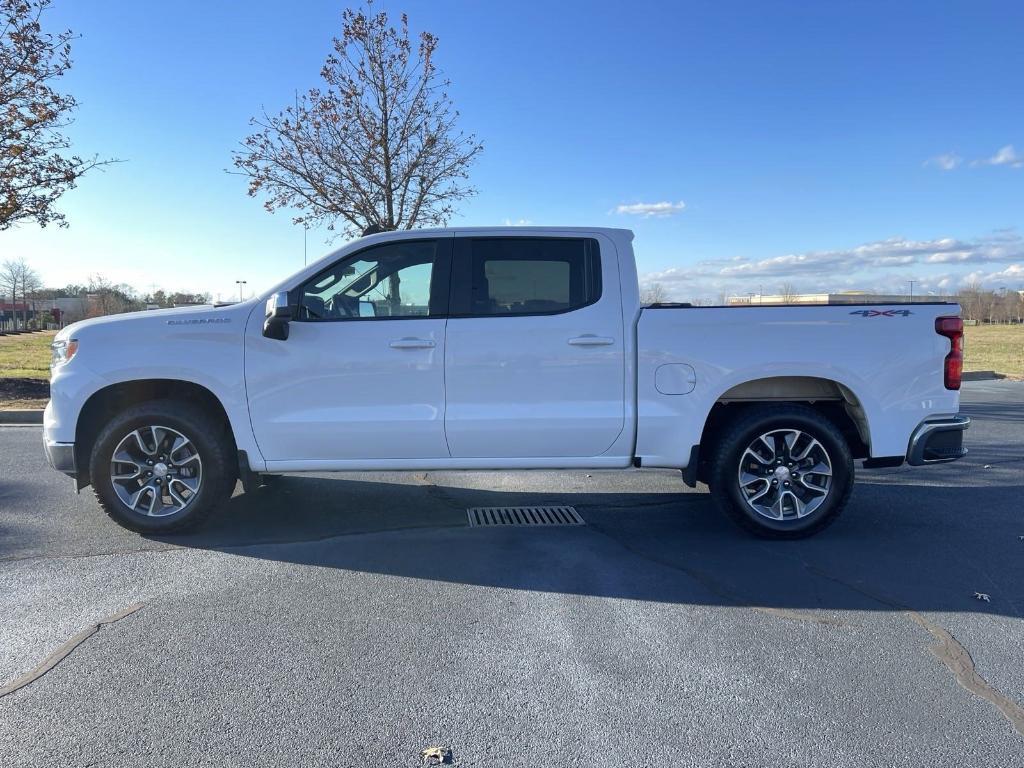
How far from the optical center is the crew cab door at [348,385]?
4.71 m

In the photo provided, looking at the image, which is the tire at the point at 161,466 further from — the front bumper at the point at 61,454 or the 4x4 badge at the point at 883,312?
the 4x4 badge at the point at 883,312

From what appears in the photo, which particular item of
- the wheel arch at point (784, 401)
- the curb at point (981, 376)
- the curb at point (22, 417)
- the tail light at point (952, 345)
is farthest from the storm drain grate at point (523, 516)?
the curb at point (981, 376)

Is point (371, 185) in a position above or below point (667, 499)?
above

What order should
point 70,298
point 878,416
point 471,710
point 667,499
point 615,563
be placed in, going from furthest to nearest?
1. point 70,298
2. point 667,499
3. point 878,416
4. point 615,563
5. point 471,710

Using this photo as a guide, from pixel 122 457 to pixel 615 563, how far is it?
3333mm

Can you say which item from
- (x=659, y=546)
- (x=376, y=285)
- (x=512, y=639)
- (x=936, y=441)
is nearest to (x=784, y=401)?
(x=936, y=441)

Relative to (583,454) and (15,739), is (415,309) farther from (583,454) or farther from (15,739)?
(15,739)

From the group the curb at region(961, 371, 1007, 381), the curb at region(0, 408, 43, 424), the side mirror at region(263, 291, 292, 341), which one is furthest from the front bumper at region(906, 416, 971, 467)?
the curb at region(961, 371, 1007, 381)

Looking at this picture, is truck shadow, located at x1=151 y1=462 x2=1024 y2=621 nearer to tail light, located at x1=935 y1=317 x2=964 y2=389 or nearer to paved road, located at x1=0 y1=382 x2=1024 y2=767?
paved road, located at x1=0 y1=382 x2=1024 y2=767

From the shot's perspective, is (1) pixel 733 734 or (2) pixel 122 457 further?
(2) pixel 122 457

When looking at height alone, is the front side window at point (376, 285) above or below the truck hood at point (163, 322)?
above

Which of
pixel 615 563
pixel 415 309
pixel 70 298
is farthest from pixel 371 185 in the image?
pixel 70 298

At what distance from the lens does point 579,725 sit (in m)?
2.69

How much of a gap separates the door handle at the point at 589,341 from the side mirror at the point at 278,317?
72.4 inches
